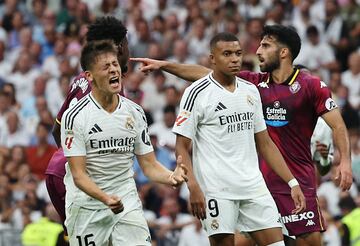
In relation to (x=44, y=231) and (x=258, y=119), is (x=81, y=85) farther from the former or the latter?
(x=44, y=231)

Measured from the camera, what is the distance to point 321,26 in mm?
Result: 21531

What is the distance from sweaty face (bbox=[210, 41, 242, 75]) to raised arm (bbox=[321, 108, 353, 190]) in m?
1.20

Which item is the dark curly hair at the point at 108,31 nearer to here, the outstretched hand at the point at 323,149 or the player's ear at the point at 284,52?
the player's ear at the point at 284,52

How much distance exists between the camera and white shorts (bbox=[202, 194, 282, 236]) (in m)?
11.7

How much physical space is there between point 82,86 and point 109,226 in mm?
1669

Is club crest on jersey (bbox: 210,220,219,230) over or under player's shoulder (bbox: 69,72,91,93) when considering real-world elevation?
under

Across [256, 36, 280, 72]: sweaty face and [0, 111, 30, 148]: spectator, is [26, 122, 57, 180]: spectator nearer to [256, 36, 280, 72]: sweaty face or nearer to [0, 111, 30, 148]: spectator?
[0, 111, 30, 148]: spectator

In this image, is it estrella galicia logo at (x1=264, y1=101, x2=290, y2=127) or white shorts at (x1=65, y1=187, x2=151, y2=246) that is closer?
white shorts at (x1=65, y1=187, x2=151, y2=246)

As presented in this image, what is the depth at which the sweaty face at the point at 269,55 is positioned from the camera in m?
12.6

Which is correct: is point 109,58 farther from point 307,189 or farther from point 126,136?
point 307,189

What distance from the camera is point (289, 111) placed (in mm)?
12484

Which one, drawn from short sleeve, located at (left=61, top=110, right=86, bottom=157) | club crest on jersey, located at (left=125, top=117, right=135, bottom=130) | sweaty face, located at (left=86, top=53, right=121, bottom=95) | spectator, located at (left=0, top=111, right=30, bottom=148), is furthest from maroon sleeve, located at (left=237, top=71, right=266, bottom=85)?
spectator, located at (left=0, top=111, right=30, bottom=148)

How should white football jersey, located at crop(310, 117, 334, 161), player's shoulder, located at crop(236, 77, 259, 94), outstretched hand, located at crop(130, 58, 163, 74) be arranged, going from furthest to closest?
white football jersey, located at crop(310, 117, 334, 161) < outstretched hand, located at crop(130, 58, 163, 74) < player's shoulder, located at crop(236, 77, 259, 94)

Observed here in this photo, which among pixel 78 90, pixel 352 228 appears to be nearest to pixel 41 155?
pixel 352 228
